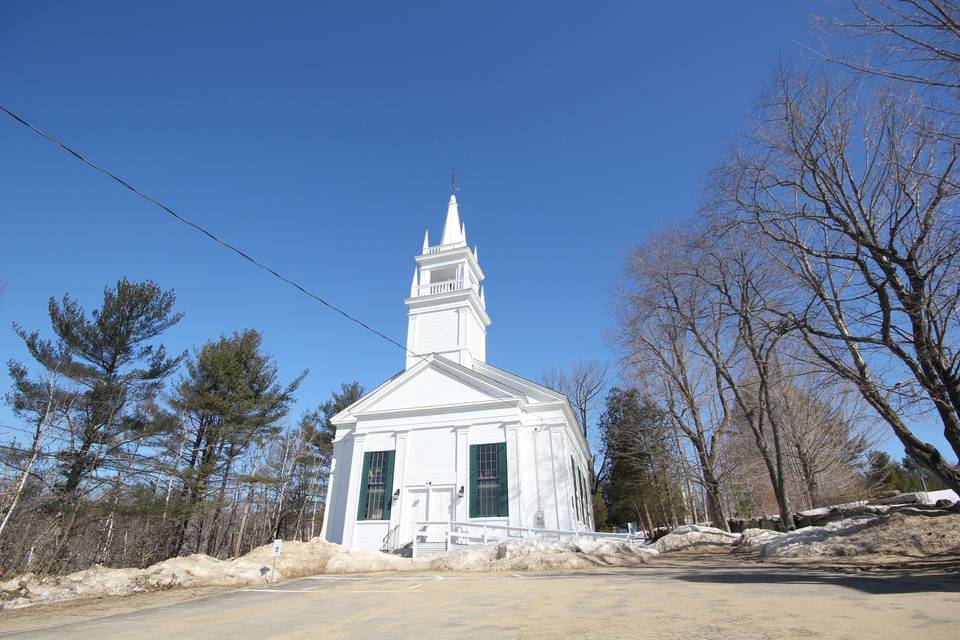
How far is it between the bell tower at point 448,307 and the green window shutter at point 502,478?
6178mm

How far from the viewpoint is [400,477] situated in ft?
67.8

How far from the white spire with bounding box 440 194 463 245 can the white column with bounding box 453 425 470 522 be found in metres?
13.5

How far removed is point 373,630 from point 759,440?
15.7 meters

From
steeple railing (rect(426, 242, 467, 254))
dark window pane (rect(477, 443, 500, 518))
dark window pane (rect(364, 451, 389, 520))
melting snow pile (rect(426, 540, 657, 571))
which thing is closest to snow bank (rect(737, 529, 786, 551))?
melting snow pile (rect(426, 540, 657, 571))

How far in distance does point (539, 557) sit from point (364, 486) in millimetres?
10440

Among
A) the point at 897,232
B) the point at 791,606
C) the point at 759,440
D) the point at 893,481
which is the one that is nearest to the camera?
the point at 791,606

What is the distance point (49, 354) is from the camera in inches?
752

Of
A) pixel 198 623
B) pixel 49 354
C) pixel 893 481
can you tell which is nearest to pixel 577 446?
pixel 198 623

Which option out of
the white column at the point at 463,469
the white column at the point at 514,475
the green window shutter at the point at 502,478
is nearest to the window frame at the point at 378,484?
the white column at the point at 463,469

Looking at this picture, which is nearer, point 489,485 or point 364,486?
point 489,485

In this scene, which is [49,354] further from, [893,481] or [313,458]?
[893,481]

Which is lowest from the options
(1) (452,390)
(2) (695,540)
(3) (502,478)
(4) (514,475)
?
(2) (695,540)

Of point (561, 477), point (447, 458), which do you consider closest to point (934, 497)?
point (561, 477)

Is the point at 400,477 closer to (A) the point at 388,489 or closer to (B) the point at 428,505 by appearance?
(A) the point at 388,489
